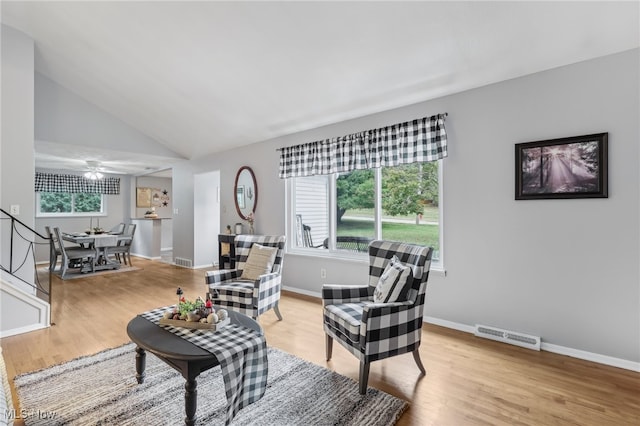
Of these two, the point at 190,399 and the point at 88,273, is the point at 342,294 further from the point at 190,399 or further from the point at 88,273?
the point at 88,273

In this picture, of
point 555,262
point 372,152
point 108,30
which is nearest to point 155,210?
point 108,30

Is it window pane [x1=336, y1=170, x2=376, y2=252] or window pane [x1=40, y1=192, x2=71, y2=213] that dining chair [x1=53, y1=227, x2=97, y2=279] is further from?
window pane [x1=336, y1=170, x2=376, y2=252]

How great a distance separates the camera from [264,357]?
1.89 meters

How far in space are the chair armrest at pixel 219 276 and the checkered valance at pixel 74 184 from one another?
268 inches

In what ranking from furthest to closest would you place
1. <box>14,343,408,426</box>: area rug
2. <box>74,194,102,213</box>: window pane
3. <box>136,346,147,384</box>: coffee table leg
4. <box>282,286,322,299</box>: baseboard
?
<box>74,194,102,213</box>: window pane → <box>282,286,322,299</box>: baseboard → <box>136,346,147,384</box>: coffee table leg → <box>14,343,408,426</box>: area rug

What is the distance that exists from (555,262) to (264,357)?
8.03 feet

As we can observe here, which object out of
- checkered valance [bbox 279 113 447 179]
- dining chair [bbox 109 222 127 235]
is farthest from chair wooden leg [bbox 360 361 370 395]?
dining chair [bbox 109 222 127 235]

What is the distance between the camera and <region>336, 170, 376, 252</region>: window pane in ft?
13.2

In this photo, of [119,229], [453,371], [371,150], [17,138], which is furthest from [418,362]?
[119,229]

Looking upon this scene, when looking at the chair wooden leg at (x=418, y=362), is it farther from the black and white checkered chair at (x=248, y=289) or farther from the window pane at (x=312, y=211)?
the window pane at (x=312, y=211)

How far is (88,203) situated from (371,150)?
26.6 ft

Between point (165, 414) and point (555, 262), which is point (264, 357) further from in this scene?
point (555, 262)

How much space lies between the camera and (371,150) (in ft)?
12.4

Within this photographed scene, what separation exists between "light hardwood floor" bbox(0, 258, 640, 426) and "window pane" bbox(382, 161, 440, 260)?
98 cm
